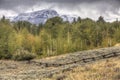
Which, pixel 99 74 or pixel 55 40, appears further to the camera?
pixel 55 40

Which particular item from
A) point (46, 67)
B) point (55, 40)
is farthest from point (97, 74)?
point (55, 40)

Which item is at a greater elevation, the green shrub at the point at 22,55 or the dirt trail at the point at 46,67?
the dirt trail at the point at 46,67

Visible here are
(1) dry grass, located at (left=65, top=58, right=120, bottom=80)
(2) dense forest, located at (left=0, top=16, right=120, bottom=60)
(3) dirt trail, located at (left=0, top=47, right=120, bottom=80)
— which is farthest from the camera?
(2) dense forest, located at (left=0, top=16, right=120, bottom=60)

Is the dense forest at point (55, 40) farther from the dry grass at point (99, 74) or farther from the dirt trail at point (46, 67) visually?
the dry grass at point (99, 74)

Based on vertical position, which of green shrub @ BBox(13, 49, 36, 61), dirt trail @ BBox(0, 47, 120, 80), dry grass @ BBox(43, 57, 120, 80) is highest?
dry grass @ BBox(43, 57, 120, 80)

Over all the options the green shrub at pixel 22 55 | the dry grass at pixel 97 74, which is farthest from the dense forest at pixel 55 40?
the dry grass at pixel 97 74

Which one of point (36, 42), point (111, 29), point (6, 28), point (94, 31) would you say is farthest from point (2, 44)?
point (111, 29)

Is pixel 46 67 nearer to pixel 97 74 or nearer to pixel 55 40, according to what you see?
pixel 97 74

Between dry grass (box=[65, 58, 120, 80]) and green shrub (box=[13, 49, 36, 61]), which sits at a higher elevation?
dry grass (box=[65, 58, 120, 80])

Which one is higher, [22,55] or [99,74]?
[99,74]

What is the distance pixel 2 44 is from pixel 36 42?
18.4 metres

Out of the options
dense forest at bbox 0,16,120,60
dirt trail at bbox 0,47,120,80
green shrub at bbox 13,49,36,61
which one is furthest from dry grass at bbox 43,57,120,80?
dense forest at bbox 0,16,120,60

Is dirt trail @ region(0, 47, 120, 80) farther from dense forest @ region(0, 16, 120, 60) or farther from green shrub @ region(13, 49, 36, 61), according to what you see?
dense forest @ region(0, 16, 120, 60)

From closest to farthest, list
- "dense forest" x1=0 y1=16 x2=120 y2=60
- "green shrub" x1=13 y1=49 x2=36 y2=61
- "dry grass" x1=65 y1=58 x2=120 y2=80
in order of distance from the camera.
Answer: "dry grass" x1=65 y1=58 x2=120 y2=80, "green shrub" x1=13 y1=49 x2=36 y2=61, "dense forest" x1=0 y1=16 x2=120 y2=60
